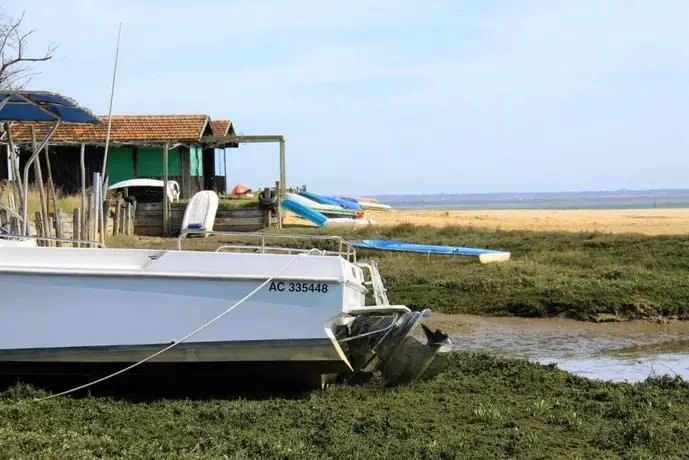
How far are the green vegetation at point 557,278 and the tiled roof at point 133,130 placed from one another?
7501 millimetres

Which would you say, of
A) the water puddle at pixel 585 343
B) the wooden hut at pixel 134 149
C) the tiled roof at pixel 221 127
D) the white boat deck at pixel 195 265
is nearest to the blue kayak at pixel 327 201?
the tiled roof at pixel 221 127

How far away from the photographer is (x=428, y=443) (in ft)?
20.7

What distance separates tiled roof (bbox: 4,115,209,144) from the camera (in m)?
26.0

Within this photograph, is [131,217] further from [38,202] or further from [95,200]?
[95,200]

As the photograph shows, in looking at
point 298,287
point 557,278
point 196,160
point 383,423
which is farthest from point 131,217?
point 383,423

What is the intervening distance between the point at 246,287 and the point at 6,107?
3.93 metres

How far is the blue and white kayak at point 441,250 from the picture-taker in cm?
1704

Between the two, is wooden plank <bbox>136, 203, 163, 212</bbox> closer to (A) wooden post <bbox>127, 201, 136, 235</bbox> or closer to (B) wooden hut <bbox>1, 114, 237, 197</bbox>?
(A) wooden post <bbox>127, 201, 136, 235</bbox>

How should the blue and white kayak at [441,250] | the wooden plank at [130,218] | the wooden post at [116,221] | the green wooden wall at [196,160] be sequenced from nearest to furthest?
the blue and white kayak at [441,250]
the wooden post at [116,221]
the wooden plank at [130,218]
the green wooden wall at [196,160]

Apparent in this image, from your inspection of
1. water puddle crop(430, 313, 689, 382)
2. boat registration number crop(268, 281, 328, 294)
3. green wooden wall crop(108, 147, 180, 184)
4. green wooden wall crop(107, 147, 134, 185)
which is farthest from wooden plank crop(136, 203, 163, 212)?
boat registration number crop(268, 281, 328, 294)

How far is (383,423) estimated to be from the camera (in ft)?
22.3

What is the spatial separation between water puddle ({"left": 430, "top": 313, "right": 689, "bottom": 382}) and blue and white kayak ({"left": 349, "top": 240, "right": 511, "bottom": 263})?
4.10 metres

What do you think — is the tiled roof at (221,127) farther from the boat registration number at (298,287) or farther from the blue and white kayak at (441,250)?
the boat registration number at (298,287)

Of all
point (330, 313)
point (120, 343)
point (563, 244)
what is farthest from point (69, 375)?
point (563, 244)
